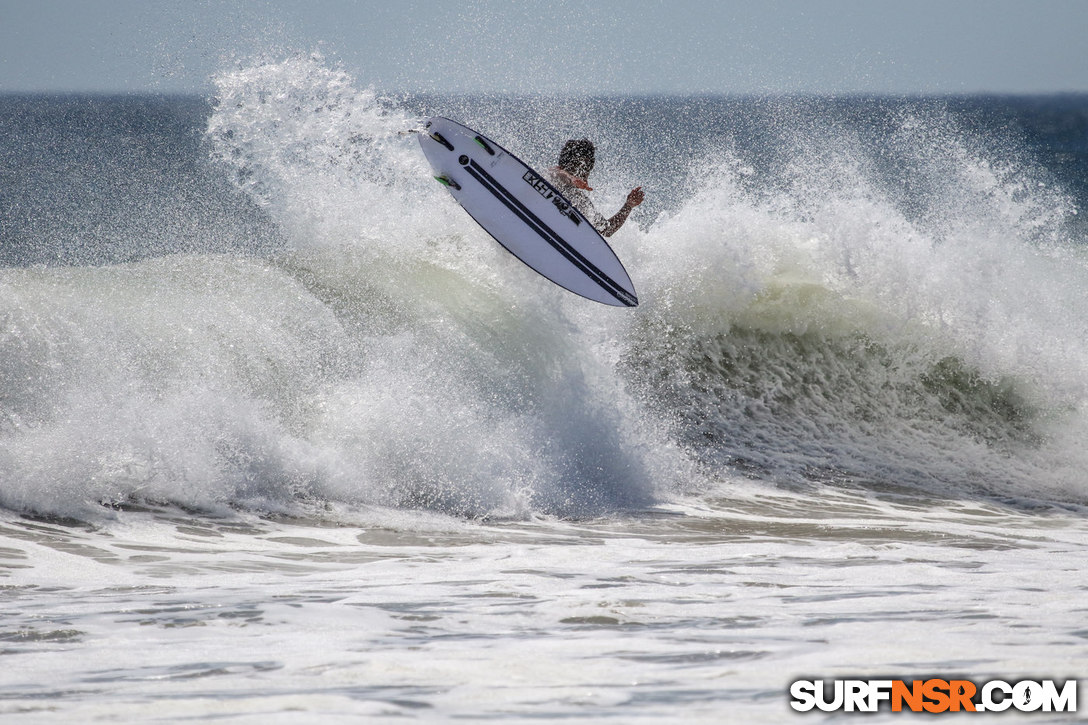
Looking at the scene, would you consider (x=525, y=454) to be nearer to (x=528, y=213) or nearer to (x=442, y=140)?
(x=528, y=213)

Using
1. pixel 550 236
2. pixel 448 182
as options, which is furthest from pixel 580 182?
pixel 448 182

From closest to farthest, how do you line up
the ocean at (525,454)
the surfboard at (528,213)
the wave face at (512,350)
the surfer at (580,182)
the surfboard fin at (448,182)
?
the ocean at (525,454)
the wave face at (512,350)
the surfboard at (528,213)
the surfer at (580,182)
the surfboard fin at (448,182)

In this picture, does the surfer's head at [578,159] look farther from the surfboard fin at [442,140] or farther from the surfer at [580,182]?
the surfboard fin at [442,140]

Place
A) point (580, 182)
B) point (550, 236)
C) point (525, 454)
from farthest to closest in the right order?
point (580, 182), point (550, 236), point (525, 454)

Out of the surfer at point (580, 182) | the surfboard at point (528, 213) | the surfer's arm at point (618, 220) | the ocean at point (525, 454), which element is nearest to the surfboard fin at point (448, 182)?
the surfboard at point (528, 213)

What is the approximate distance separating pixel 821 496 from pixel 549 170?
3.48 metres

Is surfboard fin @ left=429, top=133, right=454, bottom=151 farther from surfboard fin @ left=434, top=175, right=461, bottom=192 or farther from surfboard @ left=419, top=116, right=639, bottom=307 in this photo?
surfboard fin @ left=434, top=175, right=461, bottom=192

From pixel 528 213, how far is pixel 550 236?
0.27 m

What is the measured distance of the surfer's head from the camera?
880 cm

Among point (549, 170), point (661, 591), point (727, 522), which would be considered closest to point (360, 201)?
point (549, 170)

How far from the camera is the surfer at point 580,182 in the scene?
866 cm

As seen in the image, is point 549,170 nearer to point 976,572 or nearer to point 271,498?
point 271,498

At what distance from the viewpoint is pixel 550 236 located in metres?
8.56

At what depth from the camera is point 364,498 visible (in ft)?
21.5
